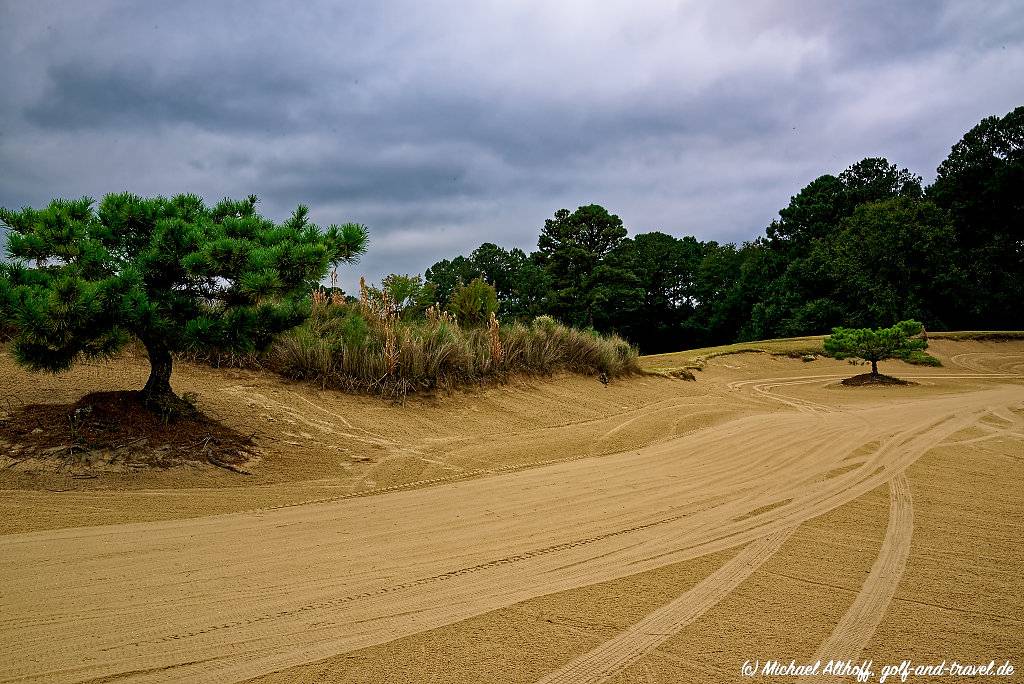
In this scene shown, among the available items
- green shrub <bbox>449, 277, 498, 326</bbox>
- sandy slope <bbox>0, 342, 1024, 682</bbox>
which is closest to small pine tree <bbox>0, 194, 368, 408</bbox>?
sandy slope <bbox>0, 342, 1024, 682</bbox>

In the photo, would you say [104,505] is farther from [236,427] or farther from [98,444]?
[236,427]

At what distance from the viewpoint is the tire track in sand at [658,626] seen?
2.33 metres

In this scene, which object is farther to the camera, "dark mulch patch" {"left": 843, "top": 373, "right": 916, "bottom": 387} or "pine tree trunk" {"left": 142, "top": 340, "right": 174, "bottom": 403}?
"dark mulch patch" {"left": 843, "top": 373, "right": 916, "bottom": 387}

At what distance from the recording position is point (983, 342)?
898 inches

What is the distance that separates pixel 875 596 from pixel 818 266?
127 ft

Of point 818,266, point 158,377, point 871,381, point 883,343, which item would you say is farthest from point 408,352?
point 818,266

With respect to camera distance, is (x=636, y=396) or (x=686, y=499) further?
(x=636, y=396)

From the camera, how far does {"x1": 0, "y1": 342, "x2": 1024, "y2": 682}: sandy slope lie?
8.09ft

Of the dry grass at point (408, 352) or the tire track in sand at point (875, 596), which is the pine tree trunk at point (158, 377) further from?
the tire track in sand at point (875, 596)

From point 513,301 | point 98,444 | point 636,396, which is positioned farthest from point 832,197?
point 98,444

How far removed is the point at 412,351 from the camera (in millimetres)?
8914

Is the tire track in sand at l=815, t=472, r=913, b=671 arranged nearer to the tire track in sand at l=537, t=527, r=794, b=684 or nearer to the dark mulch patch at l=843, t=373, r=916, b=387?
the tire track in sand at l=537, t=527, r=794, b=684

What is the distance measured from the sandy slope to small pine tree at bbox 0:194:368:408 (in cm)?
118

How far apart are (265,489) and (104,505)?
1.17 metres
